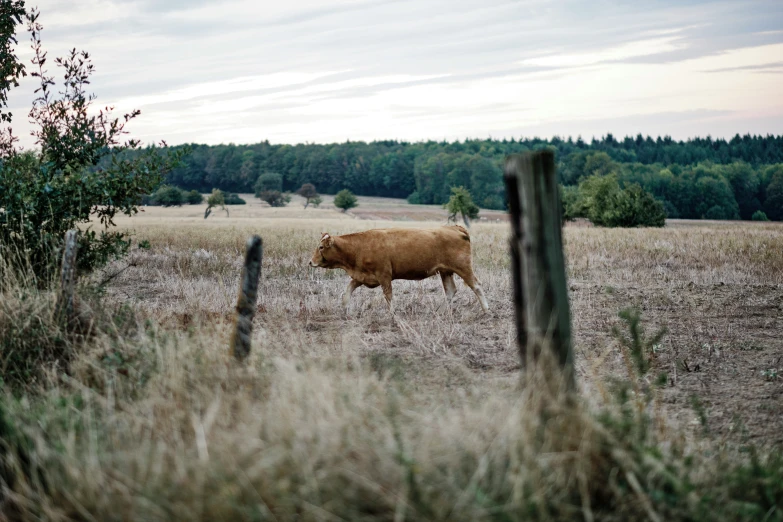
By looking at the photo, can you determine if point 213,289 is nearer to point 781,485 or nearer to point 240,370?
point 240,370

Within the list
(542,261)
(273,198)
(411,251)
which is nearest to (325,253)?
(411,251)

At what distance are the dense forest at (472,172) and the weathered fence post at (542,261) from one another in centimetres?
10931

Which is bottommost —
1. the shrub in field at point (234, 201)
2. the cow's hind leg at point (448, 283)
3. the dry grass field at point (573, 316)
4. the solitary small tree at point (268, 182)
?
the dry grass field at point (573, 316)

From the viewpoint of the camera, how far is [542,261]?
3.74m

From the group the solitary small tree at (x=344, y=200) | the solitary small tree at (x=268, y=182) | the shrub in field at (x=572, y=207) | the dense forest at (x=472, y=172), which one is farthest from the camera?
the solitary small tree at (x=268, y=182)

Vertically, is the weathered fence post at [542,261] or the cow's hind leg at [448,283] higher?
the weathered fence post at [542,261]

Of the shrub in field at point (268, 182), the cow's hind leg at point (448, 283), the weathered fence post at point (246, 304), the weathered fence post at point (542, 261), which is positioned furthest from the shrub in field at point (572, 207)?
the shrub in field at point (268, 182)

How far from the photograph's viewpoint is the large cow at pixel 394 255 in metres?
11.7

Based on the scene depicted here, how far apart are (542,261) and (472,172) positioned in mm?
121108

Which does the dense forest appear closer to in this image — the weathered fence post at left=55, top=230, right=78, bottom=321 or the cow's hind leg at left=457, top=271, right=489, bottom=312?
the cow's hind leg at left=457, top=271, right=489, bottom=312

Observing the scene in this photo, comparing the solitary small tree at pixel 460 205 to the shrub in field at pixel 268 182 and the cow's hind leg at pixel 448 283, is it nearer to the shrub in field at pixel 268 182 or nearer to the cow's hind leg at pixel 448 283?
the cow's hind leg at pixel 448 283

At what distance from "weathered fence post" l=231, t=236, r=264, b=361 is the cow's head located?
605 centimetres

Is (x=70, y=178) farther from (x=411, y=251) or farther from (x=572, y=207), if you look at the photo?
(x=572, y=207)

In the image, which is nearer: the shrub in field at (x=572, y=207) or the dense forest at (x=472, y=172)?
the shrub in field at (x=572, y=207)
